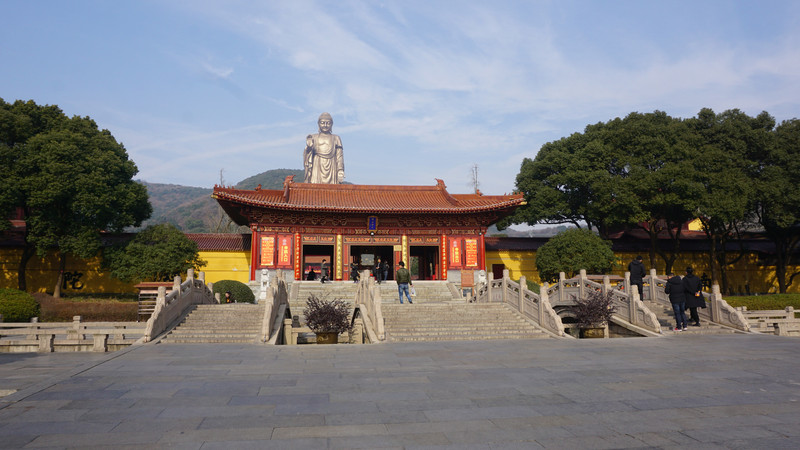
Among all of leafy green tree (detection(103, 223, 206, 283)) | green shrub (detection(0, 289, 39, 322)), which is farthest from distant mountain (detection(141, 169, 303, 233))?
green shrub (detection(0, 289, 39, 322))

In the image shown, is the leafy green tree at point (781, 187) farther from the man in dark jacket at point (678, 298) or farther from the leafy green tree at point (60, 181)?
the leafy green tree at point (60, 181)

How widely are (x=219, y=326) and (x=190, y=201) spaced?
516 feet

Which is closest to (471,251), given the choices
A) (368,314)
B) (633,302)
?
(368,314)

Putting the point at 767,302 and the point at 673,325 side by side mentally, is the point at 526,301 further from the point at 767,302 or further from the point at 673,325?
the point at 767,302

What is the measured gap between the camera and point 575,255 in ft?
78.5

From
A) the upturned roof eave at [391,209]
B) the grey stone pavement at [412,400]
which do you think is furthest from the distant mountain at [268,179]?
the grey stone pavement at [412,400]

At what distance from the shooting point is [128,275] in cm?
2209

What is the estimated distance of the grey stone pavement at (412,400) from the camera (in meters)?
4.15

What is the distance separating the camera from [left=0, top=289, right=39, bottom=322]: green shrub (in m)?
15.9

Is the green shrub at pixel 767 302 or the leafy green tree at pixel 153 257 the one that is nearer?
the green shrub at pixel 767 302

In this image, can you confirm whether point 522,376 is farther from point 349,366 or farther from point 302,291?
point 302,291

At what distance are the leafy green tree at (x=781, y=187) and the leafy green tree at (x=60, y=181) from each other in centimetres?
2993

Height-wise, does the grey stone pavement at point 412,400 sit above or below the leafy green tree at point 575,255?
below

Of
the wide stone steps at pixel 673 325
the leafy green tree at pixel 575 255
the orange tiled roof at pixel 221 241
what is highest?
the orange tiled roof at pixel 221 241
